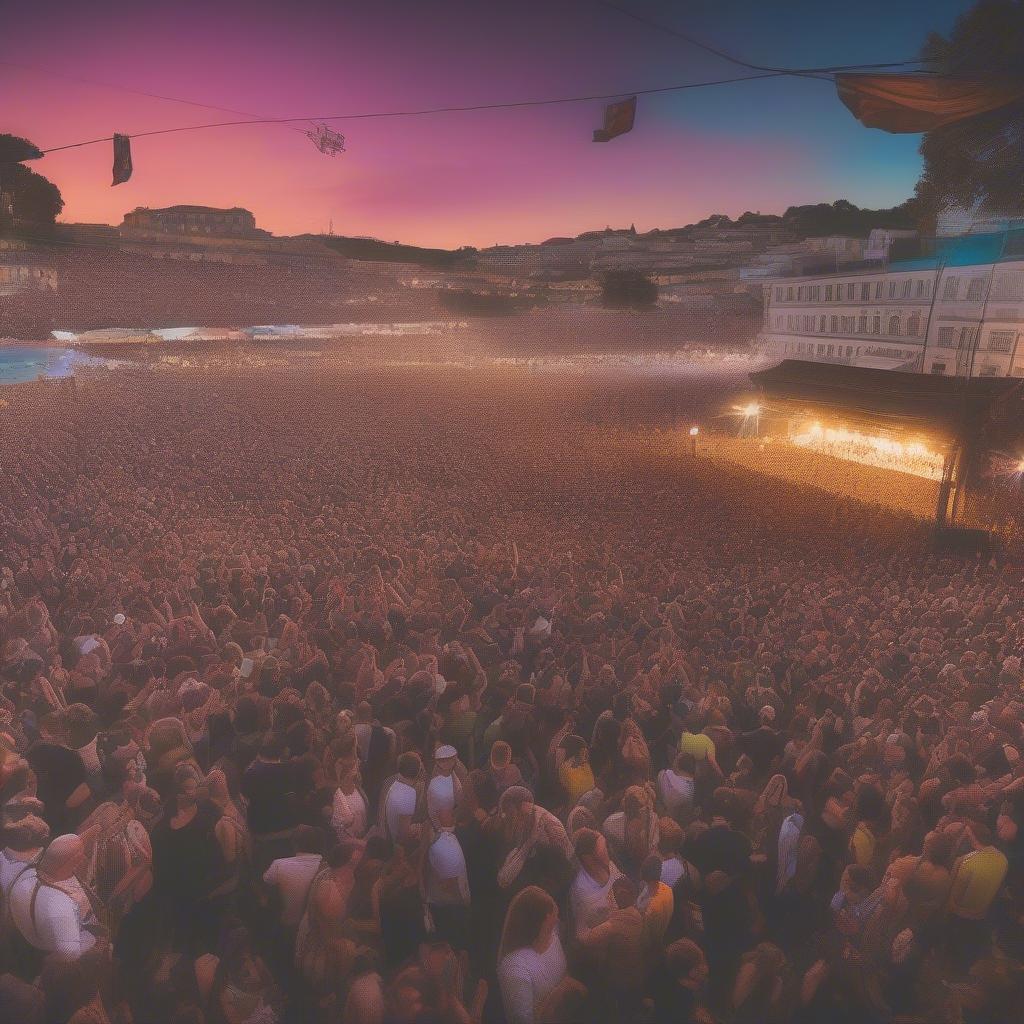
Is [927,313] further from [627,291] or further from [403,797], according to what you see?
[627,291]

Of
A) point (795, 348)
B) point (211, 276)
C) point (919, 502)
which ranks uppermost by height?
point (211, 276)

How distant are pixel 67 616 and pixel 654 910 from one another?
21.8 ft

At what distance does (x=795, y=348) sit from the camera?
117 ft

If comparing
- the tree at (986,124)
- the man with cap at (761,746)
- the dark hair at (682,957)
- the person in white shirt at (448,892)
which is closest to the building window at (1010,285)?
the tree at (986,124)

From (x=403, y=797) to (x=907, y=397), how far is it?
16.1 metres

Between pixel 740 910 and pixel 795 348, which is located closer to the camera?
pixel 740 910

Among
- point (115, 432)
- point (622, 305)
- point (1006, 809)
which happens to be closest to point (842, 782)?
point (1006, 809)

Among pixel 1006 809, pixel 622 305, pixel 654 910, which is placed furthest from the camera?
pixel 622 305

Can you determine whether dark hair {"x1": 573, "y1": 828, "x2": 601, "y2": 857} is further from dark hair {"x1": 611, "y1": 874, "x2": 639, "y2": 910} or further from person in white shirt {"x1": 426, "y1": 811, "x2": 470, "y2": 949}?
person in white shirt {"x1": 426, "y1": 811, "x2": 470, "y2": 949}

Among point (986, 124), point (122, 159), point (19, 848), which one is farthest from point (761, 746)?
point (122, 159)

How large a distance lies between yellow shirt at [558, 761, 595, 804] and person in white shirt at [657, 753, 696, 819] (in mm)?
444

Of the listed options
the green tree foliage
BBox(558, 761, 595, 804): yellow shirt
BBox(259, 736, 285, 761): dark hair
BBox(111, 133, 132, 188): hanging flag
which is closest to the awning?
BBox(111, 133, 132, 188): hanging flag

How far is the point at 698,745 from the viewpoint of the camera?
480 cm

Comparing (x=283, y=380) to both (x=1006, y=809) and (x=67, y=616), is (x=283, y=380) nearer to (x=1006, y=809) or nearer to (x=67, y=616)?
(x=67, y=616)
